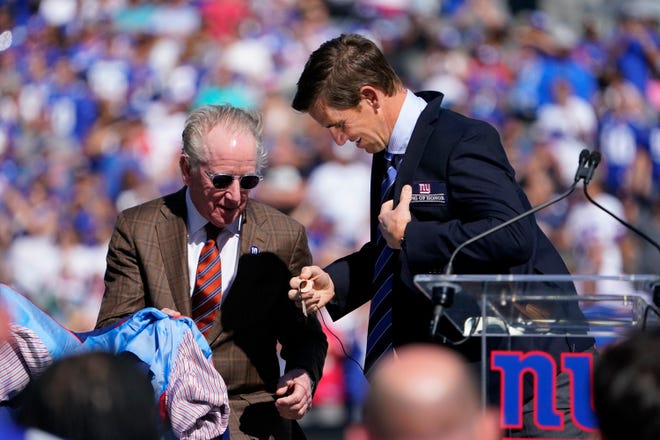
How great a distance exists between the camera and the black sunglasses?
4395mm

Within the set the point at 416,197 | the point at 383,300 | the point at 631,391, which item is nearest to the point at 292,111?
the point at 383,300

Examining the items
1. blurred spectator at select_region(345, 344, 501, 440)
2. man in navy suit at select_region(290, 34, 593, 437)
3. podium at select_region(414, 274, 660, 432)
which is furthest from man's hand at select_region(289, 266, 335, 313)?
blurred spectator at select_region(345, 344, 501, 440)

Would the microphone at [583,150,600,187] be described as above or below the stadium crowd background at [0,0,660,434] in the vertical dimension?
below

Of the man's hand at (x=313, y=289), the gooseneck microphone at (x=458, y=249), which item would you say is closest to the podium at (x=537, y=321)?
the gooseneck microphone at (x=458, y=249)

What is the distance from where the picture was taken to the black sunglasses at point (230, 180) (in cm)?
439

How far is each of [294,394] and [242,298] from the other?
43 centimetres

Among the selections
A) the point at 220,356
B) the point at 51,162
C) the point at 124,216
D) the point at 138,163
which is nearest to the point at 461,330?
the point at 220,356

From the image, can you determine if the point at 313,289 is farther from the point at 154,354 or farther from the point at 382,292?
the point at 154,354

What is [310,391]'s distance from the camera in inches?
176

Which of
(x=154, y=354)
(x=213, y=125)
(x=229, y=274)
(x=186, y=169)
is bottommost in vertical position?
(x=154, y=354)

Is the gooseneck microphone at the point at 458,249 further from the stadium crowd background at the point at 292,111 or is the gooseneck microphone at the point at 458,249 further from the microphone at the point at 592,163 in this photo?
the stadium crowd background at the point at 292,111

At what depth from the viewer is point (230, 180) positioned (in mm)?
4402

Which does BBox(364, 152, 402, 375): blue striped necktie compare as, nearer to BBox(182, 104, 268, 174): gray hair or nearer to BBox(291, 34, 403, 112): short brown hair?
BBox(291, 34, 403, 112): short brown hair

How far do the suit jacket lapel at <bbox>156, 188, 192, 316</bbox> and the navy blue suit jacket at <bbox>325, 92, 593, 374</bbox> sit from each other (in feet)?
2.80
